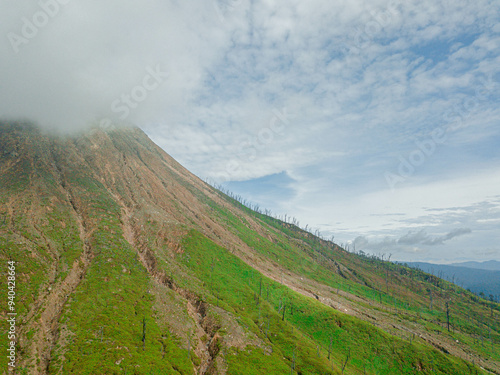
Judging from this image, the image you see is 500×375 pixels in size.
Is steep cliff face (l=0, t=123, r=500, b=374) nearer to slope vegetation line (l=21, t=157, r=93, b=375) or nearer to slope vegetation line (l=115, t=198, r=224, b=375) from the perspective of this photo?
slope vegetation line (l=21, t=157, r=93, b=375)

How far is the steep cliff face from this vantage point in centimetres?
7538

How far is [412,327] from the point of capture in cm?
16338

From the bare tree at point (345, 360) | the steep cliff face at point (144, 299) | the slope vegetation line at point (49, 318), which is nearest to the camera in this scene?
the slope vegetation line at point (49, 318)

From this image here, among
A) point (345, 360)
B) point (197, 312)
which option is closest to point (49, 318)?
point (197, 312)

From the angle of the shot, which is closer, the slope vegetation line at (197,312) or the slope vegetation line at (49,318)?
the slope vegetation line at (49,318)

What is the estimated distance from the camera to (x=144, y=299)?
9912cm

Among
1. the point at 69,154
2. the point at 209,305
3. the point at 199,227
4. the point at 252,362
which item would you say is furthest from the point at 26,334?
the point at 69,154

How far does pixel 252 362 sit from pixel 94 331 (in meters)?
51.0

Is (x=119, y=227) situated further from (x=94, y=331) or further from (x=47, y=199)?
(x=94, y=331)

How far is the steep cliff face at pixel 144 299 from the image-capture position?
247ft

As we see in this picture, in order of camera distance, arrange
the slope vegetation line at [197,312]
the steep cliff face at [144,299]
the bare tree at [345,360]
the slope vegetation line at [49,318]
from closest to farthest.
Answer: the slope vegetation line at [49,318], the steep cliff face at [144,299], the slope vegetation line at [197,312], the bare tree at [345,360]

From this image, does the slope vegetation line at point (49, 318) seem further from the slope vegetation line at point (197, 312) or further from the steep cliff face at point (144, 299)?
the slope vegetation line at point (197, 312)

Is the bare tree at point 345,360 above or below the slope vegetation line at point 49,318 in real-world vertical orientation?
above

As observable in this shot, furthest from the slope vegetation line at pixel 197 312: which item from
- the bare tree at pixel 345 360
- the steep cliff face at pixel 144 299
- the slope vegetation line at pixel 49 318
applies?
the bare tree at pixel 345 360
